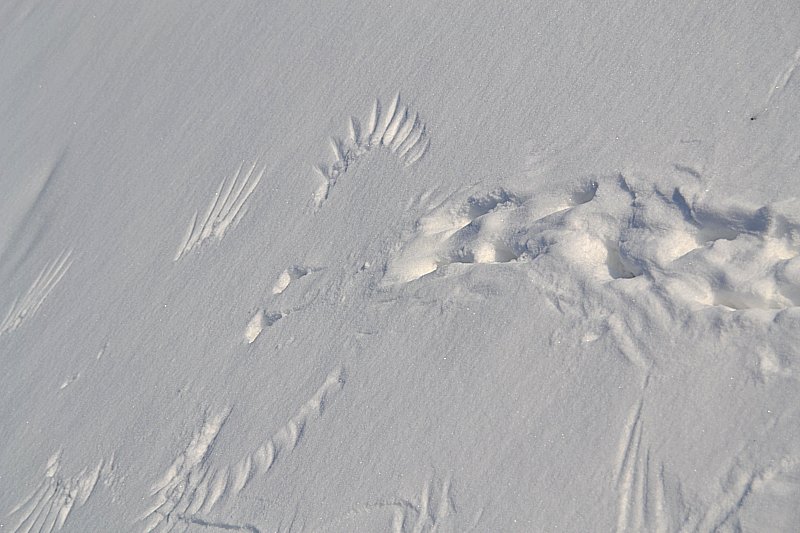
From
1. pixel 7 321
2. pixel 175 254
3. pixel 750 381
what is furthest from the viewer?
pixel 7 321

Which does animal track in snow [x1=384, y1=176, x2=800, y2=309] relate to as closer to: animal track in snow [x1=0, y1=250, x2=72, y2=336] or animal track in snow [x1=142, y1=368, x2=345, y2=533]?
animal track in snow [x1=142, y1=368, x2=345, y2=533]

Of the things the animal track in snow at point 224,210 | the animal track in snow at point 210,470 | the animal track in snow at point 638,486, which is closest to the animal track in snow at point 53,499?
the animal track in snow at point 210,470

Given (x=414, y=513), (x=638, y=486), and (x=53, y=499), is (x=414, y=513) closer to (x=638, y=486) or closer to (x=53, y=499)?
(x=638, y=486)

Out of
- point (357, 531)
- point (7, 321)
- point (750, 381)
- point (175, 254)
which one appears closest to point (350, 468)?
point (357, 531)

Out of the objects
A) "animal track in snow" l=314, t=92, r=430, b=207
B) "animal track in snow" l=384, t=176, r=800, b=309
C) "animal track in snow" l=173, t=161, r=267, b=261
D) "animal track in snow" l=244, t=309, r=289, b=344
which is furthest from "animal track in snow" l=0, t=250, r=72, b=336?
"animal track in snow" l=384, t=176, r=800, b=309

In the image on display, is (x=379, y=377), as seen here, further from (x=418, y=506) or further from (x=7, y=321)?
(x=7, y=321)

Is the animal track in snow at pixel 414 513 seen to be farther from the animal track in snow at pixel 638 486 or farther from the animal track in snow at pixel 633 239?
the animal track in snow at pixel 633 239
